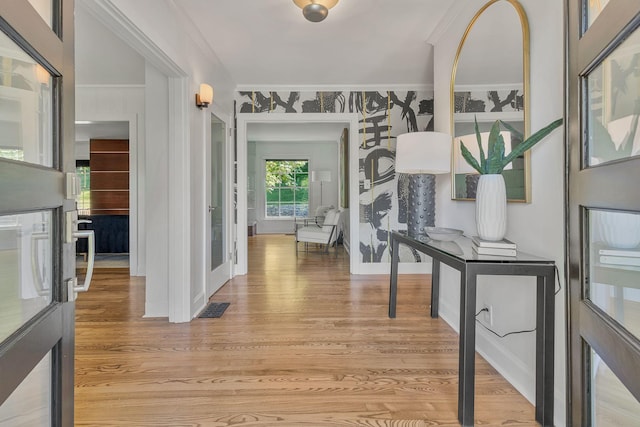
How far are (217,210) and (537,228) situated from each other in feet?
9.70

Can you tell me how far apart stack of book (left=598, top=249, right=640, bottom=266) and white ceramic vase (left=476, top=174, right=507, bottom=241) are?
0.59 metres

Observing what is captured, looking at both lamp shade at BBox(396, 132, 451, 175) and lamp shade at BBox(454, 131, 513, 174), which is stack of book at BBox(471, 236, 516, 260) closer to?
lamp shade at BBox(454, 131, 513, 174)

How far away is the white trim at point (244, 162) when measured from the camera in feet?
13.0

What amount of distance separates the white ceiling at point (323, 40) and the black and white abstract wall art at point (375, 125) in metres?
0.18

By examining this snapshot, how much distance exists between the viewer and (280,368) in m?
1.81

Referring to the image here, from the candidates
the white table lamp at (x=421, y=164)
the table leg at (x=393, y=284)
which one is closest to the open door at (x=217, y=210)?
the table leg at (x=393, y=284)

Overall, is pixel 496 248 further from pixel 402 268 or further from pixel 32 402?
pixel 402 268

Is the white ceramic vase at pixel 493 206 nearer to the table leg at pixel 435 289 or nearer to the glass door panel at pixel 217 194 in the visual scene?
the table leg at pixel 435 289

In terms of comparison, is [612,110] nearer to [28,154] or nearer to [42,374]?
[28,154]

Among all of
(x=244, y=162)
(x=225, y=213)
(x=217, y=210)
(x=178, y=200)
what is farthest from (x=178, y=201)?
(x=244, y=162)

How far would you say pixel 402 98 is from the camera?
3930 millimetres

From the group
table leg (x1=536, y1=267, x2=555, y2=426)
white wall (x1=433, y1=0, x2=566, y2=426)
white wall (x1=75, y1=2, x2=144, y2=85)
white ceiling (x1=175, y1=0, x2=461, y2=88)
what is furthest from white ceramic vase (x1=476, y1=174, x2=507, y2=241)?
white wall (x1=75, y1=2, x2=144, y2=85)

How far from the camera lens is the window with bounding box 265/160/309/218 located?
8.69 meters

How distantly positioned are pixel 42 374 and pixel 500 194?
6.20 feet
